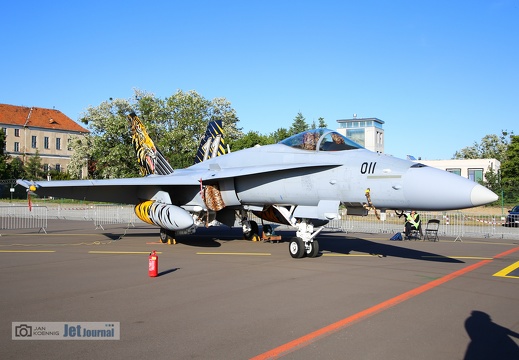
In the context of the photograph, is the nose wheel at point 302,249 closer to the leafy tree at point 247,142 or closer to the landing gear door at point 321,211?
the landing gear door at point 321,211

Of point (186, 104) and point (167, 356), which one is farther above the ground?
point (186, 104)

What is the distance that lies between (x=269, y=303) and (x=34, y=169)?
228 ft

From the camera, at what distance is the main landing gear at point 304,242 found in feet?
38.0

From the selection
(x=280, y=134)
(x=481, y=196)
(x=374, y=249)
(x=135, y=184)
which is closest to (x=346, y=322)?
(x=481, y=196)

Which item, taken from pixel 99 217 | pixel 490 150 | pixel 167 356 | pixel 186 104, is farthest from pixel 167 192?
pixel 490 150

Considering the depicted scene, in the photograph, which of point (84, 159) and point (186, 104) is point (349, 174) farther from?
point (84, 159)

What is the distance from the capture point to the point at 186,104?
51156 mm

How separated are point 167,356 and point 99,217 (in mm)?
26579

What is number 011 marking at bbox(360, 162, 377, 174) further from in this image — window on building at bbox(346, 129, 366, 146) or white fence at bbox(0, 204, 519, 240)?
window on building at bbox(346, 129, 366, 146)

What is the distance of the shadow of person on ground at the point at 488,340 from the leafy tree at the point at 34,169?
70.4 metres

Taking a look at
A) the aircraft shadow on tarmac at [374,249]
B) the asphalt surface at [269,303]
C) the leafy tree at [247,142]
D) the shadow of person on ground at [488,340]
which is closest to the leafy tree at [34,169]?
the leafy tree at [247,142]

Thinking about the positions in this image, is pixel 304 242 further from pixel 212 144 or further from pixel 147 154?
pixel 212 144

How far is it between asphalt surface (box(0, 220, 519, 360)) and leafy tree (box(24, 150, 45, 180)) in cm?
6042

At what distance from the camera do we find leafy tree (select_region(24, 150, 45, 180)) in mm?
67750
